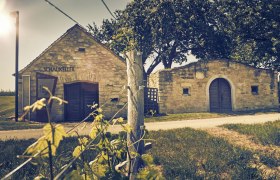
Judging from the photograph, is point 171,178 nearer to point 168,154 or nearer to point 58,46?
point 168,154

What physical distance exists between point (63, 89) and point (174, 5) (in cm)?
1262

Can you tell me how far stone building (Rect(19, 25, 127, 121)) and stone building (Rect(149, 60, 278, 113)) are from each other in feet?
10.4

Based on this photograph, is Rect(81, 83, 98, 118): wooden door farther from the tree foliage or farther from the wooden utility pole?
the wooden utility pole

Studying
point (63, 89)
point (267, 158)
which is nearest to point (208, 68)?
point (63, 89)

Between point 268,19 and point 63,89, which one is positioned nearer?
point 268,19

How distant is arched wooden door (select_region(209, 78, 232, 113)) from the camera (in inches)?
669

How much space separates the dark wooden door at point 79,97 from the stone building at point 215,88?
15.3 feet

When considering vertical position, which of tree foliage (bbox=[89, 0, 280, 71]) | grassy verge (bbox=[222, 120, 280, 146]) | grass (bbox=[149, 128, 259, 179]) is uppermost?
tree foliage (bbox=[89, 0, 280, 71])

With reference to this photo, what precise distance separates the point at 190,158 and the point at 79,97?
37.3 ft

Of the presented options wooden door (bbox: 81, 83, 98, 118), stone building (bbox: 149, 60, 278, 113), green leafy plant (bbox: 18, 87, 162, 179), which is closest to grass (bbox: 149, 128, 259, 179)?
green leafy plant (bbox: 18, 87, 162, 179)

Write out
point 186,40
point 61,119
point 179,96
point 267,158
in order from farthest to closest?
point 186,40, point 179,96, point 61,119, point 267,158

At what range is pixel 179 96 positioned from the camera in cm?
1614

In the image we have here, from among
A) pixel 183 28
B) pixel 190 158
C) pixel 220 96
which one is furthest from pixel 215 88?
pixel 190 158

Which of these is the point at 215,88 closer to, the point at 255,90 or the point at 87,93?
the point at 255,90
